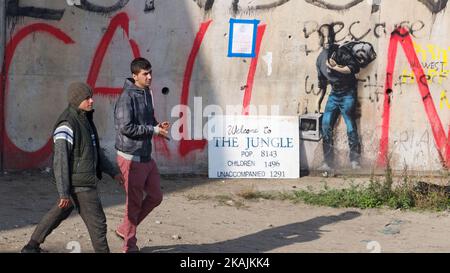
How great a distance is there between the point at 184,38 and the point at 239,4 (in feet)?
3.01

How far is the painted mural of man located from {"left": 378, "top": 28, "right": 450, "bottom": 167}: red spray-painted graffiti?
1.32 ft

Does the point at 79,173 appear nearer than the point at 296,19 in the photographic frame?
Yes

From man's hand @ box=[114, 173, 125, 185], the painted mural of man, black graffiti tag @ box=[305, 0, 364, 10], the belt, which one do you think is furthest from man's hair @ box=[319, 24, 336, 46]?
man's hand @ box=[114, 173, 125, 185]

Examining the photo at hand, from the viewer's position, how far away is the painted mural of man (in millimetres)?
12406

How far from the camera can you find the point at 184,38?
12141mm

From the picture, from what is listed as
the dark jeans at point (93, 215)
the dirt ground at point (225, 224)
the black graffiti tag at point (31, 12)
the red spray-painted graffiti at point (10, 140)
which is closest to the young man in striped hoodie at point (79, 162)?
the dark jeans at point (93, 215)

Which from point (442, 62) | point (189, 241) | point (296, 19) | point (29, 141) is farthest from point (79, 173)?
point (442, 62)

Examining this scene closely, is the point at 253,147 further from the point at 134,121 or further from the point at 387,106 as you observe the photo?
the point at 134,121

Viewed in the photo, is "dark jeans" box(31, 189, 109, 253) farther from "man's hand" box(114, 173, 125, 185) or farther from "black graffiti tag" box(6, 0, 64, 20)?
"black graffiti tag" box(6, 0, 64, 20)

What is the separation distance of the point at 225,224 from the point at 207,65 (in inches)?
130

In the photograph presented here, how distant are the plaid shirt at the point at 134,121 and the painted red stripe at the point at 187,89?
4.23m

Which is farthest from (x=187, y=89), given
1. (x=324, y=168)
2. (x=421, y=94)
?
(x=421, y=94)

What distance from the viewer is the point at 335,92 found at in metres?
12.5

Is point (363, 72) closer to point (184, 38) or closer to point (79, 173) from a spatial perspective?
point (184, 38)
